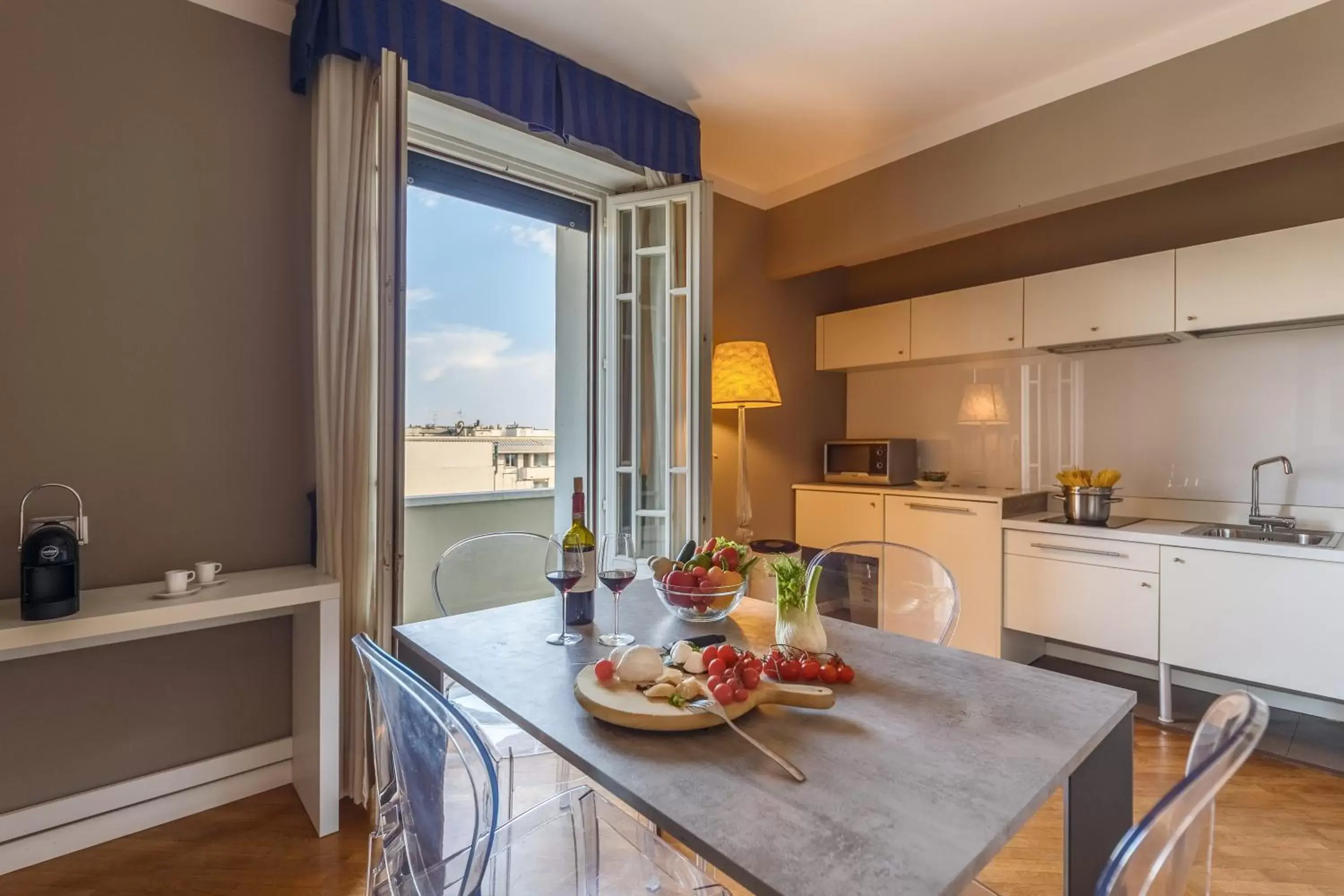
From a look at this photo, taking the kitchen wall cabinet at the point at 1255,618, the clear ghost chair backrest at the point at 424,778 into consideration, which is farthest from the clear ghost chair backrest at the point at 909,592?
the kitchen wall cabinet at the point at 1255,618

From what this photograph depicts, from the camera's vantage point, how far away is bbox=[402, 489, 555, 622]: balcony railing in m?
3.59

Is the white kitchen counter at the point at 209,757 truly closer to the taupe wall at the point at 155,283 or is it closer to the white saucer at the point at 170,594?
the white saucer at the point at 170,594

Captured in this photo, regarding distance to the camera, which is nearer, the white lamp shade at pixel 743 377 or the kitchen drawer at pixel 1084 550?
the kitchen drawer at pixel 1084 550

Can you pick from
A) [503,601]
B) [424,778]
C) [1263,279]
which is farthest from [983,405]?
[424,778]

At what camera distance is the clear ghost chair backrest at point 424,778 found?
2.64 ft

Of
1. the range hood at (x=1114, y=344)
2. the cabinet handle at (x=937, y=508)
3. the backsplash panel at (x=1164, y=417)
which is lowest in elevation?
the cabinet handle at (x=937, y=508)

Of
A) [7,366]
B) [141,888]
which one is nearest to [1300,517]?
[141,888]

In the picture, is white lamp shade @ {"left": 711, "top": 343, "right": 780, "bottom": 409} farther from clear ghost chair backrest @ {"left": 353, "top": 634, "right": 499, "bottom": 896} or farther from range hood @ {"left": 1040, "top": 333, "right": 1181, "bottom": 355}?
clear ghost chair backrest @ {"left": 353, "top": 634, "right": 499, "bottom": 896}

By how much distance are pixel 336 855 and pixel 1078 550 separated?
3.09 meters

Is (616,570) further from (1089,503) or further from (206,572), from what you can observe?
(1089,503)

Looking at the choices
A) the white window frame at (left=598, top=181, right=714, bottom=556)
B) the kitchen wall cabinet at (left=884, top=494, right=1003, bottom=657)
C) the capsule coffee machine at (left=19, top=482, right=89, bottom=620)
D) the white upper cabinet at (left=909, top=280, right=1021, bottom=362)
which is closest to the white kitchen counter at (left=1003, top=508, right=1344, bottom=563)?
the kitchen wall cabinet at (left=884, top=494, right=1003, bottom=657)

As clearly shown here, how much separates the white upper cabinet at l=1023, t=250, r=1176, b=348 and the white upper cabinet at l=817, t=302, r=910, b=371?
2.19 ft

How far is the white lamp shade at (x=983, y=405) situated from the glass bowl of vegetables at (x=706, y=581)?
268cm

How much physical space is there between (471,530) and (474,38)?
8.32 feet
